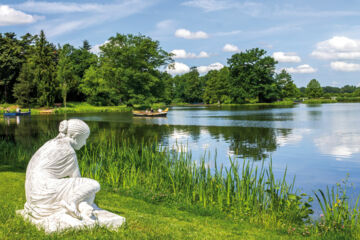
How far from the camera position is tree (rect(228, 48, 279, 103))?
78188 mm

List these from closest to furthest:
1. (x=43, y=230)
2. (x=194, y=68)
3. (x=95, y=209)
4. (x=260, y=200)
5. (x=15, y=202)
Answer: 1. (x=43, y=230)
2. (x=95, y=209)
3. (x=15, y=202)
4. (x=260, y=200)
5. (x=194, y=68)

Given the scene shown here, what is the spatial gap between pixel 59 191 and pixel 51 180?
178 mm

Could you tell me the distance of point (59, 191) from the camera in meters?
3.94

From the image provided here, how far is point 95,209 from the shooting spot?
437 centimetres

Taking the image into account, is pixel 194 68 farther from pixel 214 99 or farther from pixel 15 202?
pixel 15 202

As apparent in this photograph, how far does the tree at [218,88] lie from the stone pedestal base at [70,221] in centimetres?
8170

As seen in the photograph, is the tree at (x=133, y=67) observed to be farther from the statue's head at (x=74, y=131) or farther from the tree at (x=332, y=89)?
the tree at (x=332, y=89)

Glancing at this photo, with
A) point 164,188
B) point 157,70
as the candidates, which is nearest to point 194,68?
point 157,70

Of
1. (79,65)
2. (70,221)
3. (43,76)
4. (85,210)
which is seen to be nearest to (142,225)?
(85,210)

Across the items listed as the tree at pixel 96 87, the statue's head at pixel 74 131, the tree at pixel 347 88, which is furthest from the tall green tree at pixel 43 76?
the tree at pixel 347 88

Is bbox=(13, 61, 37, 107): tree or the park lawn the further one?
bbox=(13, 61, 37, 107): tree

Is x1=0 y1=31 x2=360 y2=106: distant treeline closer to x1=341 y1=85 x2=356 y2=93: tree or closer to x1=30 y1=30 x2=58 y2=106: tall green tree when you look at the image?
x1=30 y1=30 x2=58 y2=106: tall green tree

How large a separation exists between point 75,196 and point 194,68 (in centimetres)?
11747

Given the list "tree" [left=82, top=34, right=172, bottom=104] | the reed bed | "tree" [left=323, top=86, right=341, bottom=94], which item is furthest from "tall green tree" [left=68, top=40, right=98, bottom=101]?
"tree" [left=323, top=86, right=341, bottom=94]
